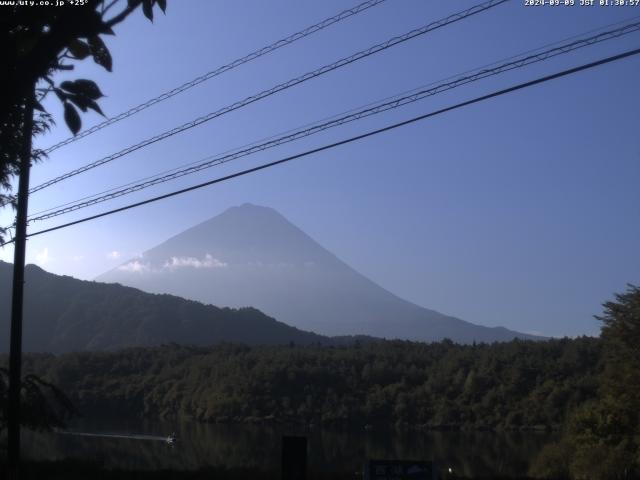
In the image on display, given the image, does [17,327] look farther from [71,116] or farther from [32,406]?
[71,116]

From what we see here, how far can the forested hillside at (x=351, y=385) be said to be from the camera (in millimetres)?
55844

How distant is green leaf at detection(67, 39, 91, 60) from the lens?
441 cm

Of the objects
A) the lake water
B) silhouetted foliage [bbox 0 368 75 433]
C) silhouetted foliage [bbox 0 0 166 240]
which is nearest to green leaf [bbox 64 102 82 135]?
silhouetted foliage [bbox 0 0 166 240]

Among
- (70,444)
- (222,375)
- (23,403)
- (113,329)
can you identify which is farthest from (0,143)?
(113,329)

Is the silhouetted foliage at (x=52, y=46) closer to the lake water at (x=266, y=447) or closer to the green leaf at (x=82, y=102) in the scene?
the green leaf at (x=82, y=102)

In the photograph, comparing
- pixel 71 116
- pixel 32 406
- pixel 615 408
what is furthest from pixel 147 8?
pixel 615 408

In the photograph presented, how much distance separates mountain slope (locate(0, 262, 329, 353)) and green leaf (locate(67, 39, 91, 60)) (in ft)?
335

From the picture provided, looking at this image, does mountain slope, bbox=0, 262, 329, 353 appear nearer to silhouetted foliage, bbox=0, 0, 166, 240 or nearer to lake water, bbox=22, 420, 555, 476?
lake water, bbox=22, 420, 555, 476

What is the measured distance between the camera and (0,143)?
4.55 metres

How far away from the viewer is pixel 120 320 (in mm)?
116625

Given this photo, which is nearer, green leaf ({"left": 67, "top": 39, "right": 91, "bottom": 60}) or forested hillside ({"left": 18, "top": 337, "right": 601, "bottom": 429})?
green leaf ({"left": 67, "top": 39, "right": 91, "bottom": 60})

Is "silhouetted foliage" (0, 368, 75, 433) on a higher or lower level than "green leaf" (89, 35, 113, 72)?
lower

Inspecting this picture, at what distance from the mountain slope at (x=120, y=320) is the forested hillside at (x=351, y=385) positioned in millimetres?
37752

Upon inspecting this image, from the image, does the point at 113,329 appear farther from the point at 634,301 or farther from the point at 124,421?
the point at 634,301
